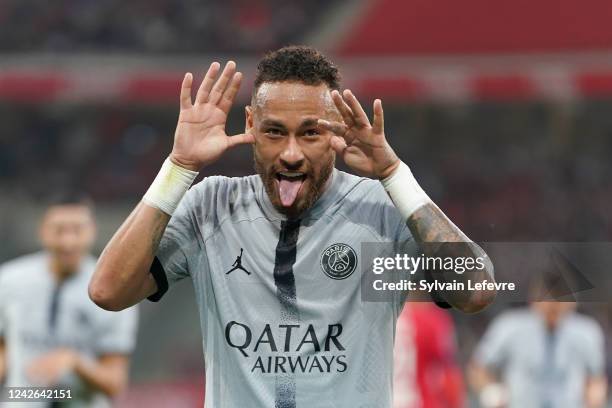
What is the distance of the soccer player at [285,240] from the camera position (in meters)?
3.07

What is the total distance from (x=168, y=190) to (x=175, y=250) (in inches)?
7.5

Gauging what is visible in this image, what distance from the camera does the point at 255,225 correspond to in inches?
127

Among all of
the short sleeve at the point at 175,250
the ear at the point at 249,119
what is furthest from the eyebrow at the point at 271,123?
the short sleeve at the point at 175,250

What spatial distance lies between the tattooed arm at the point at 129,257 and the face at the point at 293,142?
0.32m

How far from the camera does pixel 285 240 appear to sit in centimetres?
319

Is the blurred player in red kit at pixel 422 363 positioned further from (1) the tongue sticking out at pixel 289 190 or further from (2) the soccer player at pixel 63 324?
(1) the tongue sticking out at pixel 289 190

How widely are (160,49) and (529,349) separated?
39.1 feet

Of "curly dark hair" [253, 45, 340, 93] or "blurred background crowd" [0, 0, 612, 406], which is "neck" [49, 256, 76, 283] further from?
"blurred background crowd" [0, 0, 612, 406]

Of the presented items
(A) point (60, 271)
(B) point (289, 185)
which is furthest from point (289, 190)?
(A) point (60, 271)

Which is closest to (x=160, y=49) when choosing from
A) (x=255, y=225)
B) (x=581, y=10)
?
(x=581, y=10)

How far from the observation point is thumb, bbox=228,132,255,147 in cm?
311

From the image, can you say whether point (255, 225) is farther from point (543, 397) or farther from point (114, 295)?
point (543, 397)

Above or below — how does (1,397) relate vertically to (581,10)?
below

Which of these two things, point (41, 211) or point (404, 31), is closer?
point (41, 211)
